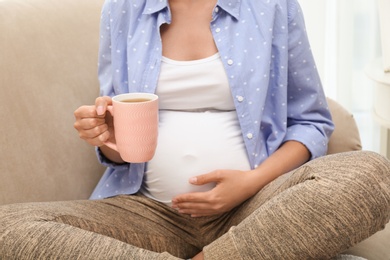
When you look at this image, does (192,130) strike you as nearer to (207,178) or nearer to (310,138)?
(207,178)

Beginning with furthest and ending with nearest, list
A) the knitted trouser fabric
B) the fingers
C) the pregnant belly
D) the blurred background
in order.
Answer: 1. the blurred background
2. the pregnant belly
3. the fingers
4. the knitted trouser fabric

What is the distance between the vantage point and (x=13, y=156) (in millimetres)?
1243

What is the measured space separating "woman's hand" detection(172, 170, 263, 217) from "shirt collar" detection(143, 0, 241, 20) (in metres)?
0.33

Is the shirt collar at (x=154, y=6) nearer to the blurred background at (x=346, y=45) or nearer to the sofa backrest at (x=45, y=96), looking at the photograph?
the sofa backrest at (x=45, y=96)

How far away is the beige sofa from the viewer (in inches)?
49.1

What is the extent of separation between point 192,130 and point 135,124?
0.80ft

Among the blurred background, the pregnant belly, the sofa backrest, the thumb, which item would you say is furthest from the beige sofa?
the blurred background

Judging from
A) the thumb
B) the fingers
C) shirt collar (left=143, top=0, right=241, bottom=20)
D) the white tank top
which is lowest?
the thumb

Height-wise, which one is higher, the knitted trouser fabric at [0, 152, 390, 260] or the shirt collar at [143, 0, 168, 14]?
the shirt collar at [143, 0, 168, 14]

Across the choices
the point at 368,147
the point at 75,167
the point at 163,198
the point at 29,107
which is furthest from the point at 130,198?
the point at 368,147

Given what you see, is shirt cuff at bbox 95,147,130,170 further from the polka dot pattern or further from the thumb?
the thumb

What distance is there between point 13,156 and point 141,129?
360 mm

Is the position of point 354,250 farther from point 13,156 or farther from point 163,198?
point 13,156

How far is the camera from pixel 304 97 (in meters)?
1.32
